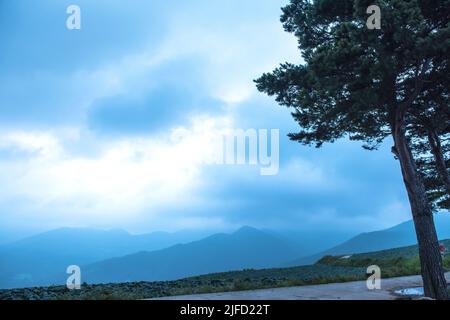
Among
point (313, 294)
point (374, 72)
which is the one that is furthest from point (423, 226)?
point (374, 72)

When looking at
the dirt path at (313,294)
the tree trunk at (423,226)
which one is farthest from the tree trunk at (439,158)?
the dirt path at (313,294)

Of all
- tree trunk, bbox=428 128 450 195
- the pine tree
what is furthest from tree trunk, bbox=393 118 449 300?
tree trunk, bbox=428 128 450 195

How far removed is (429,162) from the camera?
17.3 metres

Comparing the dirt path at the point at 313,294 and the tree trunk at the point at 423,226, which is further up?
the tree trunk at the point at 423,226

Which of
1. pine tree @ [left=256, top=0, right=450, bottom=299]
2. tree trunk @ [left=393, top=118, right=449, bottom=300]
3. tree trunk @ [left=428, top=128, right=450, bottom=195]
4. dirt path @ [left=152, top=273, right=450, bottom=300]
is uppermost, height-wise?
pine tree @ [left=256, top=0, right=450, bottom=299]

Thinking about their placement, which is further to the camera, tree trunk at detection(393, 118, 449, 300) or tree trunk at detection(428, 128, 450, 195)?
tree trunk at detection(428, 128, 450, 195)

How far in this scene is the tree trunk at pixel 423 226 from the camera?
10.7 meters

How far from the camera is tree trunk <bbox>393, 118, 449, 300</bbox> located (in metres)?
10.7

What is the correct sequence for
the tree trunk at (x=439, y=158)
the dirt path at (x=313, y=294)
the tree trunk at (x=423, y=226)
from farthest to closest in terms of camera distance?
the tree trunk at (x=439, y=158)
the tree trunk at (x=423, y=226)
the dirt path at (x=313, y=294)

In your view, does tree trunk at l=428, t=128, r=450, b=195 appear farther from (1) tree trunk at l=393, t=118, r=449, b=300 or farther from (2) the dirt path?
(2) the dirt path

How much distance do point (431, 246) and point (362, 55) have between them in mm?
5602

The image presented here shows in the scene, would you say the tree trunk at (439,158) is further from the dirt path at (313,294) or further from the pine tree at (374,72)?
the dirt path at (313,294)
